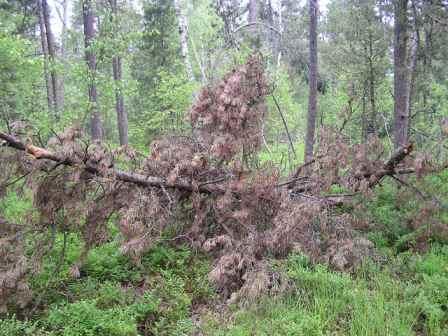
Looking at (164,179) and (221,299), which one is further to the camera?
(164,179)

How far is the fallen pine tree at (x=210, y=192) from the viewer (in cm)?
459

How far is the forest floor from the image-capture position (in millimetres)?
3844

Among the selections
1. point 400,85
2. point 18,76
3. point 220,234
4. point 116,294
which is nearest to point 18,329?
point 116,294

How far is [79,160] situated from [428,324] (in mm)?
4023

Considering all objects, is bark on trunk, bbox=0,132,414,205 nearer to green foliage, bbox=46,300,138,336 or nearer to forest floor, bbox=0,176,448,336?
forest floor, bbox=0,176,448,336

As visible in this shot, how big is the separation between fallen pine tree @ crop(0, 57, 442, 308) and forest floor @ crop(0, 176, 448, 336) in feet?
0.76

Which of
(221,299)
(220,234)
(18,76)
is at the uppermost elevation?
(18,76)

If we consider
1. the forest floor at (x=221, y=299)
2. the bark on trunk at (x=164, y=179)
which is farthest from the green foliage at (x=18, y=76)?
the forest floor at (x=221, y=299)

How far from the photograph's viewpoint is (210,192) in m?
5.60

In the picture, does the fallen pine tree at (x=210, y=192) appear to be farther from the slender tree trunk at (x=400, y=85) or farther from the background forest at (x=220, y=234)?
the slender tree trunk at (x=400, y=85)

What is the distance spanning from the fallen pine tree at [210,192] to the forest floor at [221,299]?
232 millimetres

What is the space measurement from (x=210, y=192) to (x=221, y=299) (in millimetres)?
1510

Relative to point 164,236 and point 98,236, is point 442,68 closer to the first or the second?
point 164,236

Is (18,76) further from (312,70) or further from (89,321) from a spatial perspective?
(89,321)
